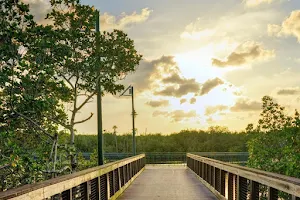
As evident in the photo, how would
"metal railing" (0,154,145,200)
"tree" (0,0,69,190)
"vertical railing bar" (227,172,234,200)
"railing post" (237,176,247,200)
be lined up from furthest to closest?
"tree" (0,0,69,190), "vertical railing bar" (227,172,234,200), "railing post" (237,176,247,200), "metal railing" (0,154,145,200)

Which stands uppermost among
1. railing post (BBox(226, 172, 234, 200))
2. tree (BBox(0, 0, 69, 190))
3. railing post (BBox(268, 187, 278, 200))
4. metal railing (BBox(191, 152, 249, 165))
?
tree (BBox(0, 0, 69, 190))

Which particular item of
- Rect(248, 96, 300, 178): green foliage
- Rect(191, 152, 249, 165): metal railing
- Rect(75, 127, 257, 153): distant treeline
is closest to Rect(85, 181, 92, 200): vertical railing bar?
Rect(248, 96, 300, 178): green foliage

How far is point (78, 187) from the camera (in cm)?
819

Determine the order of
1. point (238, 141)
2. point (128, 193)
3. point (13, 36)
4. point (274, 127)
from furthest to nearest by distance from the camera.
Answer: point (238, 141)
point (274, 127)
point (128, 193)
point (13, 36)

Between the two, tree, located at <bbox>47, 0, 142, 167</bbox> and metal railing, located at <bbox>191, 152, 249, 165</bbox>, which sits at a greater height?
tree, located at <bbox>47, 0, 142, 167</bbox>

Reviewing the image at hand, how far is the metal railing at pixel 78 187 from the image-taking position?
5234 millimetres

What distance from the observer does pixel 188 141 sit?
78.8m

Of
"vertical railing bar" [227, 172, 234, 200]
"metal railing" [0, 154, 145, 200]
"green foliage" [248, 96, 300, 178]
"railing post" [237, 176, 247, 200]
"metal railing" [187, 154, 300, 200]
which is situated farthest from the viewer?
"green foliage" [248, 96, 300, 178]

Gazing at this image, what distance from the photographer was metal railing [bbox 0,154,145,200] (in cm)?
→ 523

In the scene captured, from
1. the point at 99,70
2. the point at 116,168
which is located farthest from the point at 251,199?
the point at 99,70

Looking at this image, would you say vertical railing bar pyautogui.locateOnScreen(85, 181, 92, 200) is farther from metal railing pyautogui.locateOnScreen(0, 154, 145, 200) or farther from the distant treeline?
the distant treeline

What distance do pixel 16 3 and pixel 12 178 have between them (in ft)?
16.7

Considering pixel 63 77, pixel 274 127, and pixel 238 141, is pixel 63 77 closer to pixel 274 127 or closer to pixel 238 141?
pixel 274 127

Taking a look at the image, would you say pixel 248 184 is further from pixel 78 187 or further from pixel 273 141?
pixel 273 141
